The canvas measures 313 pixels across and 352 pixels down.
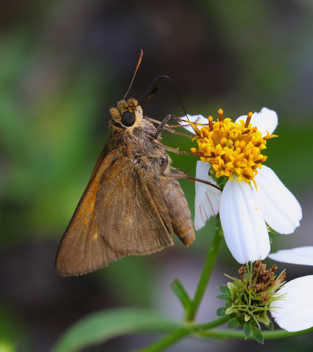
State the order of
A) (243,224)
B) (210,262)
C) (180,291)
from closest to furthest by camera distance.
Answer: (243,224) < (210,262) < (180,291)

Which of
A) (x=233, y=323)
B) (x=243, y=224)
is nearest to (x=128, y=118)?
(x=243, y=224)

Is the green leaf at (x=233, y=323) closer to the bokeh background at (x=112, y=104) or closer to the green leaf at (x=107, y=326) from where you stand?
the green leaf at (x=107, y=326)

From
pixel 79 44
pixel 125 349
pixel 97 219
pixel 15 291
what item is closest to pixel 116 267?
pixel 125 349

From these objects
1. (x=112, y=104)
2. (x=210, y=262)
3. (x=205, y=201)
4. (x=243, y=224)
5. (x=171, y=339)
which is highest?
(x=112, y=104)

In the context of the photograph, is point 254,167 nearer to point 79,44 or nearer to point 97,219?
point 97,219

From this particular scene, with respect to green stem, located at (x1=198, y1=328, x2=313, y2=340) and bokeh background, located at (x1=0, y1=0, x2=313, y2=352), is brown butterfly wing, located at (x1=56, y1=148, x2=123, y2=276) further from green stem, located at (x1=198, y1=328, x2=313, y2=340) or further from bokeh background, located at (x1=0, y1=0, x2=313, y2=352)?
bokeh background, located at (x1=0, y1=0, x2=313, y2=352)

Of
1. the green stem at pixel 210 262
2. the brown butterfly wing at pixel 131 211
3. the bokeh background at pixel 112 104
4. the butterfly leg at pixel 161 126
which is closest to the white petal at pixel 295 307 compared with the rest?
the green stem at pixel 210 262

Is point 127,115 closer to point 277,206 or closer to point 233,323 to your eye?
point 277,206
